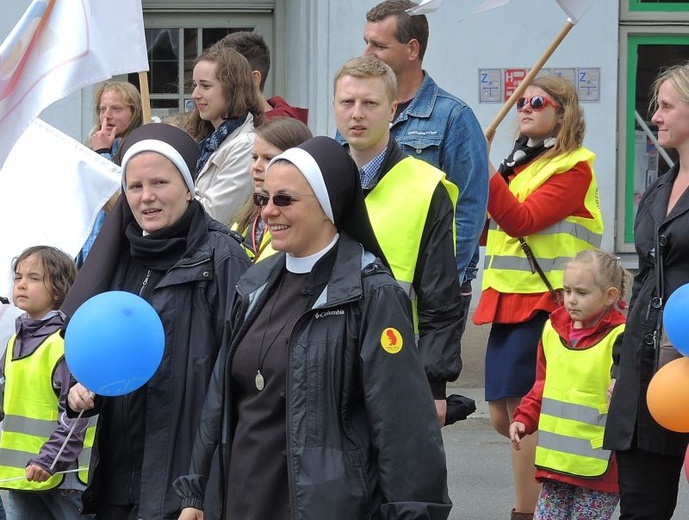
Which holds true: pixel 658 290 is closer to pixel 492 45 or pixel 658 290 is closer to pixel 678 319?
pixel 678 319

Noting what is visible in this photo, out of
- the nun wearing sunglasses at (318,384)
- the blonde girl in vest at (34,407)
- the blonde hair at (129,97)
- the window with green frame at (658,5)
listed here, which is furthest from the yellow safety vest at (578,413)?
the window with green frame at (658,5)

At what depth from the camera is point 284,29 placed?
39.4 feet

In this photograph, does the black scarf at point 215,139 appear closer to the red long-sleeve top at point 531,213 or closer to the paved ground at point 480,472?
the red long-sleeve top at point 531,213

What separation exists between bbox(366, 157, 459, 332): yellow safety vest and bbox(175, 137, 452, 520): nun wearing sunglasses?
815 millimetres

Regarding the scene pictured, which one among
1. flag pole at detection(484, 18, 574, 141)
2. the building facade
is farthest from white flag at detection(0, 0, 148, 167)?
the building facade

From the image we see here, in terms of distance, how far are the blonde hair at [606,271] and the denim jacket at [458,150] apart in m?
0.59

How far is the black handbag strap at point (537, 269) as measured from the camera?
22.4ft

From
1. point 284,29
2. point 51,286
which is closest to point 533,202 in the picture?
point 51,286

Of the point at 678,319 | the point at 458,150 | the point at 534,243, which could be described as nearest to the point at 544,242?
the point at 534,243

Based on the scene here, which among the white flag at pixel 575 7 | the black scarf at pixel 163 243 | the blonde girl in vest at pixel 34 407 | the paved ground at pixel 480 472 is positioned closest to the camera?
the black scarf at pixel 163 243

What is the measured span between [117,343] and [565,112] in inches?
122

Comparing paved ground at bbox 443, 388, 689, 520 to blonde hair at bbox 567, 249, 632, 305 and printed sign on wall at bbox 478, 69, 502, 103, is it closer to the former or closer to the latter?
blonde hair at bbox 567, 249, 632, 305

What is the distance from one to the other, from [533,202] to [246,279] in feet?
8.92

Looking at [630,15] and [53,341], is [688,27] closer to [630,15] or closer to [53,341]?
[630,15]
